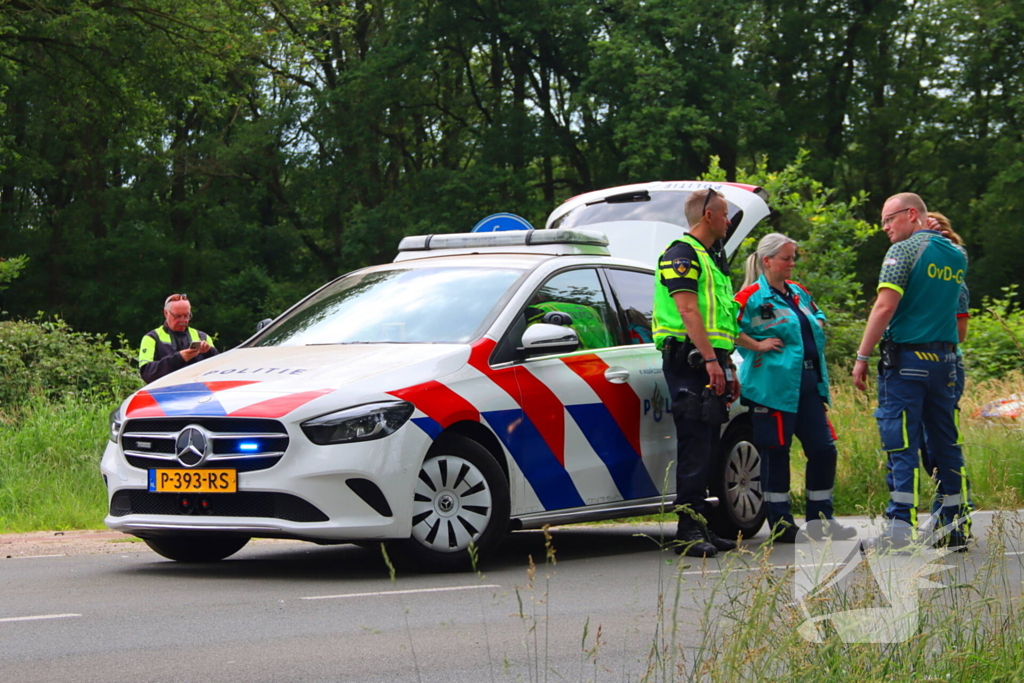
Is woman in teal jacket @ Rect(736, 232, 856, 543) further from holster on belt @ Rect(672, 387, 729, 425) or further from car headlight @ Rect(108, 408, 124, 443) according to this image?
car headlight @ Rect(108, 408, 124, 443)

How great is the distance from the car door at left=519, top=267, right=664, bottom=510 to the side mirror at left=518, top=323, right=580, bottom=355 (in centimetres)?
8

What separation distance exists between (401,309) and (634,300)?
159 centimetres

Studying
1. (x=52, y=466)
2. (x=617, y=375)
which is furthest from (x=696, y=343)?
(x=52, y=466)

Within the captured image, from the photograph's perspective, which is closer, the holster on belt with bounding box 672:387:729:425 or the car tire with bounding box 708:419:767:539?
the holster on belt with bounding box 672:387:729:425

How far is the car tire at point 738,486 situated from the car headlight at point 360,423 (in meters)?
2.64

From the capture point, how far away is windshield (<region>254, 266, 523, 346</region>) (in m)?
7.72

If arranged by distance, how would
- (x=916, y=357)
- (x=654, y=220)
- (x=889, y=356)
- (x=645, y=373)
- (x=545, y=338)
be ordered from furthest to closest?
(x=654, y=220)
(x=645, y=373)
(x=889, y=356)
(x=916, y=357)
(x=545, y=338)

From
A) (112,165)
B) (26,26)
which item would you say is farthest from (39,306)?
(26,26)

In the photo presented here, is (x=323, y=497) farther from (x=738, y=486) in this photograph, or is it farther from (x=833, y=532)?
(x=738, y=486)

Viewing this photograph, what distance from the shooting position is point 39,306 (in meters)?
41.1

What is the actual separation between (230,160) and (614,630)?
3759 cm

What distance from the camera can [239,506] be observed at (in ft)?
22.2

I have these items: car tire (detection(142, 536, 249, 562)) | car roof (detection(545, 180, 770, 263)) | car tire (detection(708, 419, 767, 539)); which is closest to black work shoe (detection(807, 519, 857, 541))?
car tire (detection(708, 419, 767, 539))

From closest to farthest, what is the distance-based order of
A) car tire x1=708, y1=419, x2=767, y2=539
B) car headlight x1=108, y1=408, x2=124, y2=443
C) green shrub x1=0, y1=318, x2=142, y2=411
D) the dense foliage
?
car headlight x1=108, y1=408, x2=124, y2=443
car tire x1=708, y1=419, x2=767, y2=539
green shrub x1=0, y1=318, x2=142, y2=411
the dense foliage
